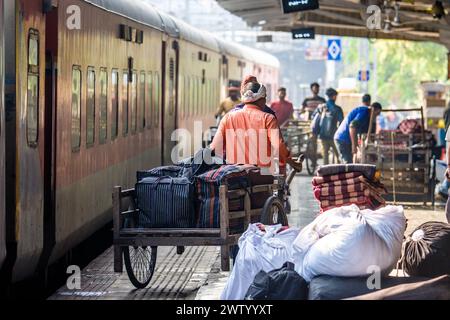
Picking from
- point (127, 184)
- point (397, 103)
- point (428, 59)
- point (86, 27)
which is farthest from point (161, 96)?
point (397, 103)

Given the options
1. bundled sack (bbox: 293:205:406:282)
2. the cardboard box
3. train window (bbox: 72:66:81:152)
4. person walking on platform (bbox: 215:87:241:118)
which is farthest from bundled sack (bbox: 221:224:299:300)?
the cardboard box

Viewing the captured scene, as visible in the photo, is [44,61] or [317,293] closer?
[317,293]

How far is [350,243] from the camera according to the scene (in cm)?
803

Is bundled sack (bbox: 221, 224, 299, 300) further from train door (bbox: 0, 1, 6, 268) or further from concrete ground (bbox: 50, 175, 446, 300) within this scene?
train door (bbox: 0, 1, 6, 268)

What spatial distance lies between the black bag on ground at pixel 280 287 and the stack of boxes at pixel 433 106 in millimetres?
21339

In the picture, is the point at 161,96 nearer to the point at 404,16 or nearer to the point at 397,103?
the point at 404,16

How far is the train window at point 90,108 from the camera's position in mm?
13188

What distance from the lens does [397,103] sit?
94.0m

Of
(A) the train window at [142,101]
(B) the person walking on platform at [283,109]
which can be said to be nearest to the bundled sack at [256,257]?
(A) the train window at [142,101]

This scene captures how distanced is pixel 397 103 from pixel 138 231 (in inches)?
3322

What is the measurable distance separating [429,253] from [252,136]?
3.72 metres

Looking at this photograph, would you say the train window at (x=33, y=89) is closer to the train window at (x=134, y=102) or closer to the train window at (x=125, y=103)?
the train window at (x=125, y=103)

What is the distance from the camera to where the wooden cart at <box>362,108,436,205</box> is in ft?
66.1

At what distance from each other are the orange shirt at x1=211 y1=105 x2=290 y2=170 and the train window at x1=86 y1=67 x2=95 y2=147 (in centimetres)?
177
